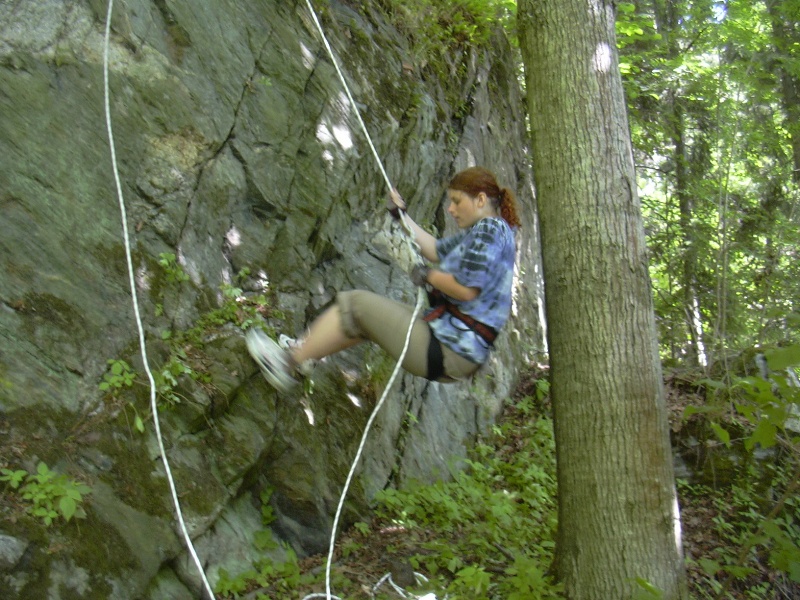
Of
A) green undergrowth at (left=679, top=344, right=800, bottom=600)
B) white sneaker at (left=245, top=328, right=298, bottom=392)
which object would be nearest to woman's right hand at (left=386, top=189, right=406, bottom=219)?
white sneaker at (left=245, top=328, right=298, bottom=392)

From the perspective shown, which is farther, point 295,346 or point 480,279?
point 295,346

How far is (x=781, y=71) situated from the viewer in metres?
12.3

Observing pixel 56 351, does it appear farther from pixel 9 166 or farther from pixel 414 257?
pixel 414 257

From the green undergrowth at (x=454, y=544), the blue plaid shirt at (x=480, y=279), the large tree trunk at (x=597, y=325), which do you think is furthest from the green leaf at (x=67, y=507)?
the large tree trunk at (x=597, y=325)

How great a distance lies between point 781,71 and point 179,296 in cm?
1190

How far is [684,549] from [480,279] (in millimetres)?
3670

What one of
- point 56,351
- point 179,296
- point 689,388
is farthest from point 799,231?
point 56,351

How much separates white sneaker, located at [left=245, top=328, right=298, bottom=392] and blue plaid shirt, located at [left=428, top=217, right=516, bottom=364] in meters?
0.97

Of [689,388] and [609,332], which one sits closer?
[609,332]

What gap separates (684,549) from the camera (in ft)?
20.4

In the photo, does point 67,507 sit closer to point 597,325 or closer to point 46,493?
point 46,493

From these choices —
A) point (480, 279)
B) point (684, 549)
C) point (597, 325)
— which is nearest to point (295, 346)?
point (480, 279)

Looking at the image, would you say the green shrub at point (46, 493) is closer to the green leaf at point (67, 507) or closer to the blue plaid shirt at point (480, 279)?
the green leaf at point (67, 507)

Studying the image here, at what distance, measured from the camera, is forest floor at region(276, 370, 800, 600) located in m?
4.58
